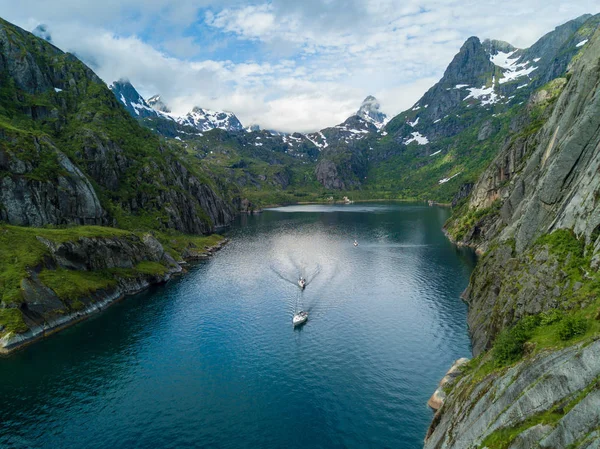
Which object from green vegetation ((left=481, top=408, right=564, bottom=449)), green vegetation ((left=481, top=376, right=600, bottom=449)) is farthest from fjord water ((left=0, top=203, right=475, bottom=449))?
green vegetation ((left=481, top=376, right=600, bottom=449))

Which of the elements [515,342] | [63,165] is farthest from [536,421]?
[63,165]

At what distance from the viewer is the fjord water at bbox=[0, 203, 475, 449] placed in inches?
1930

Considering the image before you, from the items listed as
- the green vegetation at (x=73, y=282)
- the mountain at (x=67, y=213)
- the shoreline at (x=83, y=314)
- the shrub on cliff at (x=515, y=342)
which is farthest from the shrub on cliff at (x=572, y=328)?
the green vegetation at (x=73, y=282)

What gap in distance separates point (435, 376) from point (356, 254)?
313ft

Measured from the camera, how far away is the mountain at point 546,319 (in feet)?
80.7

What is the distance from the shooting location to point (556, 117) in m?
84.9

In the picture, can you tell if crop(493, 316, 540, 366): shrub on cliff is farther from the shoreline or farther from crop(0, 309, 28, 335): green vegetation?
crop(0, 309, 28, 335): green vegetation

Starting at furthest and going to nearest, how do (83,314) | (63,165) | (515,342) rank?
1. (63,165)
2. (83,314)
3. (515,342)

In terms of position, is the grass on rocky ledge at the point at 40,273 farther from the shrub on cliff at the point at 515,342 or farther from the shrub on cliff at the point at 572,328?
the shrub on cliff at the point at 572,328

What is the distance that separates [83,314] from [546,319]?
93671 millimetres

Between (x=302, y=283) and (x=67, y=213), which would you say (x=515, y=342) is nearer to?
(x=302, y=283)

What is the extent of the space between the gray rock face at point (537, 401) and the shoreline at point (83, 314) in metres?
77.8

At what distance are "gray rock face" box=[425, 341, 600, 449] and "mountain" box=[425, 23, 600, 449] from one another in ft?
0.23

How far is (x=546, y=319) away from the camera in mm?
38344
